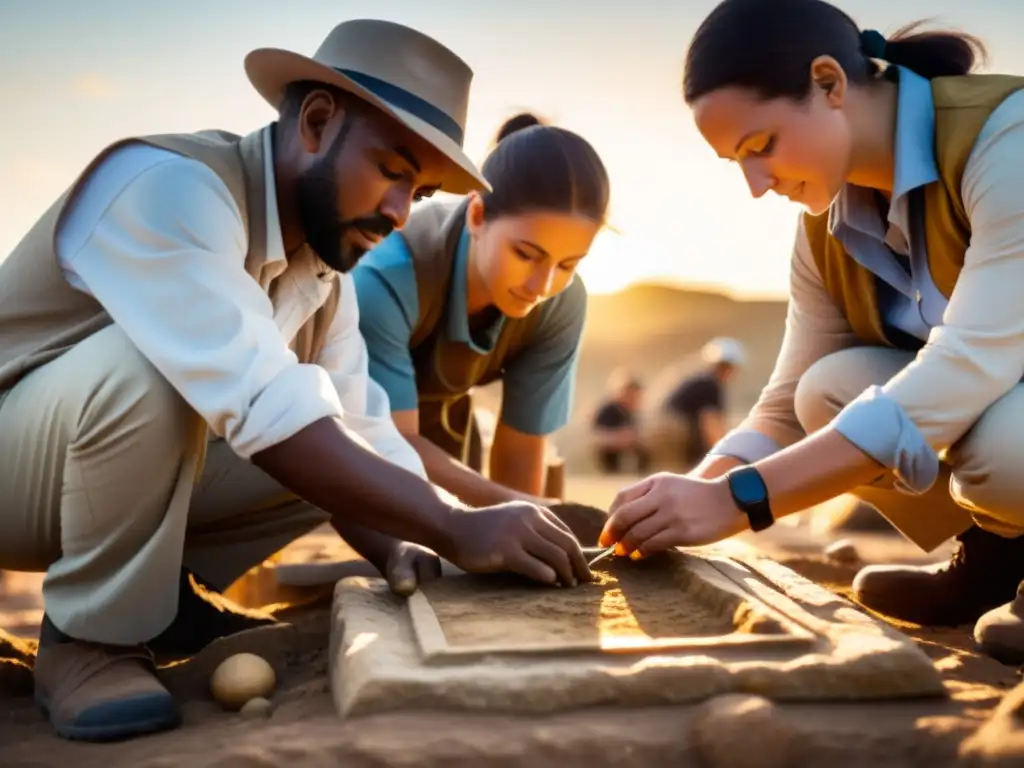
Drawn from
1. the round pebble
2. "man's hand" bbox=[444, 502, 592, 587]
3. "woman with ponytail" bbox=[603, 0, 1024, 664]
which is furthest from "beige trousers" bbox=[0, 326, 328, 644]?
"woman with ponytail" bbox=[603, 0, 1024, 664]

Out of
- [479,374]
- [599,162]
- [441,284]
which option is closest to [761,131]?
[599,162]

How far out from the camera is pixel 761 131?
2242mm

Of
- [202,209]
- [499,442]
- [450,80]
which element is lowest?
[499,442]

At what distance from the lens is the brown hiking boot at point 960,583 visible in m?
2.59

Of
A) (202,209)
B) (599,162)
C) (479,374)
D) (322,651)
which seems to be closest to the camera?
(202,209)

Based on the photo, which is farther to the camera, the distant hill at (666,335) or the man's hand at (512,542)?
the distant hill at (666,335)

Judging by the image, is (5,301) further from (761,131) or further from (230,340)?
(761,131)

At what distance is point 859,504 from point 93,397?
4878mm

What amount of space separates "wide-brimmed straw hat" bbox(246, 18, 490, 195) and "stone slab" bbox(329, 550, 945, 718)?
1.08m

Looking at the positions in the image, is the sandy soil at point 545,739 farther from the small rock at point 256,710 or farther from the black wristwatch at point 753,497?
the black wristwatch at point 753,497

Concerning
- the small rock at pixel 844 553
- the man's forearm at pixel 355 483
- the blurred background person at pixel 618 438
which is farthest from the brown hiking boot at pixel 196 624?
the blurred background person at pixel 618 438

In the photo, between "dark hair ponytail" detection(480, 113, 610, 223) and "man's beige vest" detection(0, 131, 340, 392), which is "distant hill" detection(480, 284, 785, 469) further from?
"man's beige vest" detection(0, 131, 340, 392)

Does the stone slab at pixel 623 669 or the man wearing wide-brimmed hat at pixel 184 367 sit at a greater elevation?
the man wearing wide-brimmed hat at pixel 184 367

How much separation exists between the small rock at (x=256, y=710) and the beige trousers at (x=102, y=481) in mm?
254
